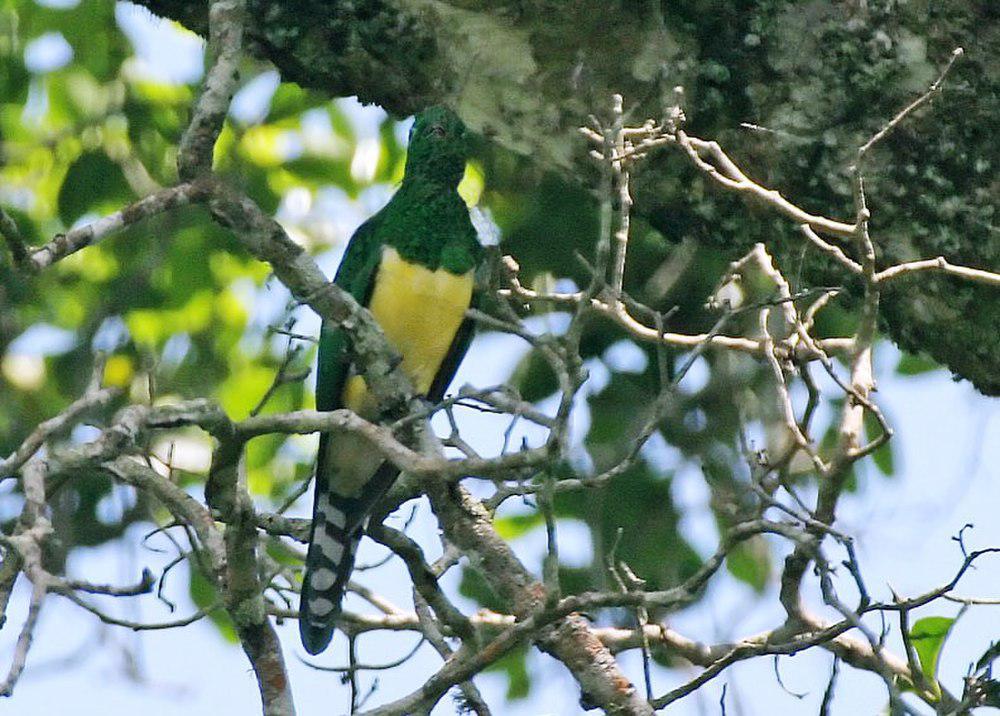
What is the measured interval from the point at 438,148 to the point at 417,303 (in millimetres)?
475

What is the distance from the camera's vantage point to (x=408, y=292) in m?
4.64

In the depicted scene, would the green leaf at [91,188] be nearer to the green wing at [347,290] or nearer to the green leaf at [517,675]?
the green wing at [347,290]

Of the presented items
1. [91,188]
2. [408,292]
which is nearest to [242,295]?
[91,188]

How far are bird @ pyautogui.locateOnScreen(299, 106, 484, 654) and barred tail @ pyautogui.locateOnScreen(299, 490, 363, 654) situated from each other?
0.8 inches

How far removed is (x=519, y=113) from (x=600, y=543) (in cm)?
166

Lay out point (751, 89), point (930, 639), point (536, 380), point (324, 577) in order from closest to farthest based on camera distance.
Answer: point (930, 639) → point (751, 89) → point (324, 577) → point (536, 380)

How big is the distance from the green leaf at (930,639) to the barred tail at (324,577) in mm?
1466

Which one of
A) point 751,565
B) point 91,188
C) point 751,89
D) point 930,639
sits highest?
point 91,188

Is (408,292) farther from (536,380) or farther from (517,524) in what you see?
(517,524)

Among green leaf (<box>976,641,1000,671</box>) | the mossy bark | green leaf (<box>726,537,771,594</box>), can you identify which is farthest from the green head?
green leaf (<box>976,641,1000,671</box>)

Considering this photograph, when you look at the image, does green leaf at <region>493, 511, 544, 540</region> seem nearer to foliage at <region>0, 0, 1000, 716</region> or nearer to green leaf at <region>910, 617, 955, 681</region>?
foliage at <region>0, 0, 1000, 716</region>

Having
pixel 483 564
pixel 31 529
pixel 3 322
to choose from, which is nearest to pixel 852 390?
pixel 483 564

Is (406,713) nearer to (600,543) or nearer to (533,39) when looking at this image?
(533,39)

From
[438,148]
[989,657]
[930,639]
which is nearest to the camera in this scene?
[989,657]
